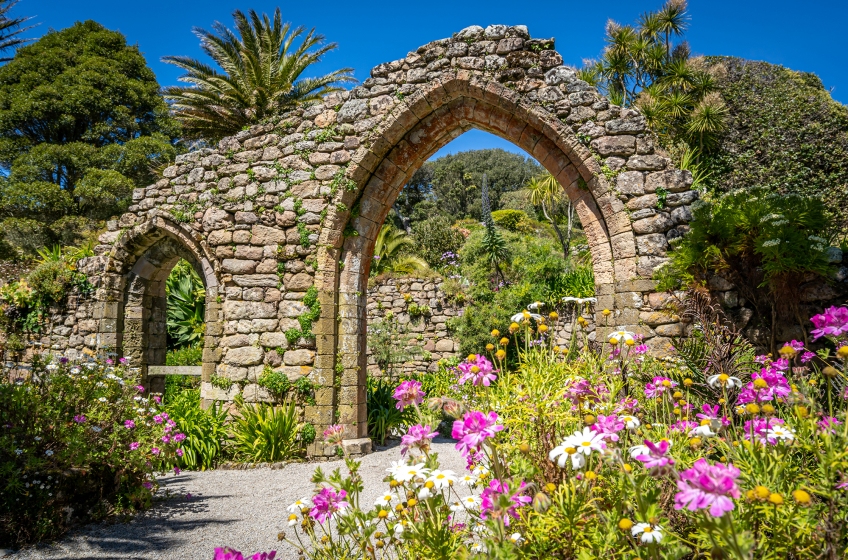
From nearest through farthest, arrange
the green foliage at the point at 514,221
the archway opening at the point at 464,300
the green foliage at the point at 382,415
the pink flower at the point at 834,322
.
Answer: the pink flower at the point at 834,322 → the green foliage at the point at 382,415 → the archway opening at the point at 464,300 → the green foliage at the point at 514,221

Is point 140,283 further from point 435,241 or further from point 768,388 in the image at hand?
point 435,241

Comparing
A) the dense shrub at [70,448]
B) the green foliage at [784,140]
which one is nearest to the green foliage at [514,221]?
the green foliage at [784,140]

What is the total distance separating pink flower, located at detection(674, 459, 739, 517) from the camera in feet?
3.85

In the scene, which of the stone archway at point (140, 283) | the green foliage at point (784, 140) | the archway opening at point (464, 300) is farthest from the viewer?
the green foliage at point (784, 140)

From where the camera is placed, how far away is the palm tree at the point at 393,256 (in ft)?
52.9

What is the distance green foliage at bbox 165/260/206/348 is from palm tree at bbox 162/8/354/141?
15.2 ft

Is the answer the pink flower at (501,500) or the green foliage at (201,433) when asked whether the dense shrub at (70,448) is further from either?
the pink flower at (501,500)

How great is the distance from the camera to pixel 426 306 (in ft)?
38.7

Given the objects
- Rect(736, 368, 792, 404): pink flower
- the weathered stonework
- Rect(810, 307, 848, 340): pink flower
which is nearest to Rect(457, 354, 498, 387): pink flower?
Rect(736, 368, 792, 404): pink flower

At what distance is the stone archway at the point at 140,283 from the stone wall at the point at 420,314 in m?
4.60

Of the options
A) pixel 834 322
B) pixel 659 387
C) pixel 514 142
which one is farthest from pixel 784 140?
pixel 659 387

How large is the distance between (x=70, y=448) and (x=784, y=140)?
18686mm

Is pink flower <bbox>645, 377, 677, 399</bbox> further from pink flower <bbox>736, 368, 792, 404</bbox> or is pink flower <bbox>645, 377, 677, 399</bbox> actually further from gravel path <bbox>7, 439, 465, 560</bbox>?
gravel path <bbox>7, 439, 465, 560</bbox>

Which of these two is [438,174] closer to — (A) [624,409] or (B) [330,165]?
(B) [330,165]
